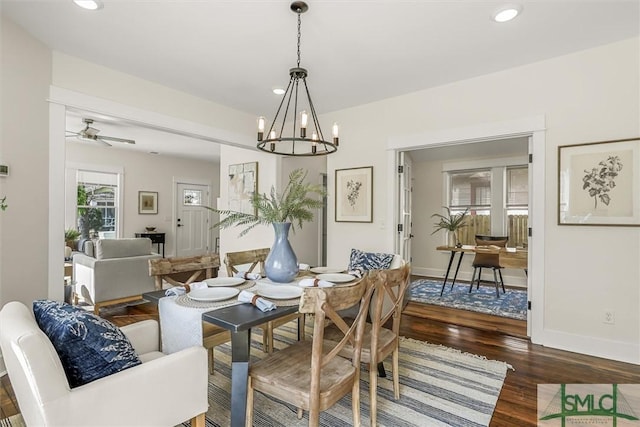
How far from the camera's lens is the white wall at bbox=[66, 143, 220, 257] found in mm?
6371

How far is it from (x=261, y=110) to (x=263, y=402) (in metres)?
3.52

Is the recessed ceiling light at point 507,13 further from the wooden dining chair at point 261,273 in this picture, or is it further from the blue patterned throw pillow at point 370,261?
the wooden dining chair at point 261,273

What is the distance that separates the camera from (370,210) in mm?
4066

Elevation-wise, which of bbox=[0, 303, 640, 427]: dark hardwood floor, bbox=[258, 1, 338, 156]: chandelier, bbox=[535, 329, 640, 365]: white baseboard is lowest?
bbox=[0, 303, 640, 427]: dark hardwood floor

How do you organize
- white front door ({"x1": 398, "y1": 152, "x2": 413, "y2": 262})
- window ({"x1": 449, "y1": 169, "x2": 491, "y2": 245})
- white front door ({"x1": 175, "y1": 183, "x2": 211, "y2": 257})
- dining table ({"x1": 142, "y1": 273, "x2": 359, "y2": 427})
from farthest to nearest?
white front door ({"x1": 175, "y1": 183, "x2": 211, "y2": 257}) < window ({"x1": 449, "y1": 169, "x2": 491, "y2": 245}) < white front door ({"x1": 398, "y1": 152, "x2": 413, "y2": 262}) < dining table ({"x1": 142, "y1": 273, "x2": 359, "y2": 427})

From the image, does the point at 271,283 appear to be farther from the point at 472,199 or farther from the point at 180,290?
the point at 472,199

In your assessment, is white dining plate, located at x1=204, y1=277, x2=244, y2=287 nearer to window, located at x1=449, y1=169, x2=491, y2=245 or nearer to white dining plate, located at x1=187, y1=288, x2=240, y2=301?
white dining plate, located at x1=187, y1=288, x2=240, y2=301

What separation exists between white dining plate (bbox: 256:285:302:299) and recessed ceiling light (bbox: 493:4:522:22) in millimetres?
2342

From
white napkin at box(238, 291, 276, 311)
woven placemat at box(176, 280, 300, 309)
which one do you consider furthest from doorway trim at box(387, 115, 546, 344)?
white napkin at box(238, 291, 276, 311)

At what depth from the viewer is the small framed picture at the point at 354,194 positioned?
4.08m

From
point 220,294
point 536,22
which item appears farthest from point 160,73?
point 536,22

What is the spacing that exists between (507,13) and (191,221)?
787 centimetres

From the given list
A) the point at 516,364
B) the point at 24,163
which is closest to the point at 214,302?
the point at 24,163

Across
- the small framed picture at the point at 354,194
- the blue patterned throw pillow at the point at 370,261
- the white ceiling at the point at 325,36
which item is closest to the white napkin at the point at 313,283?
the blue patterned throw pillow at the point at 370,261
